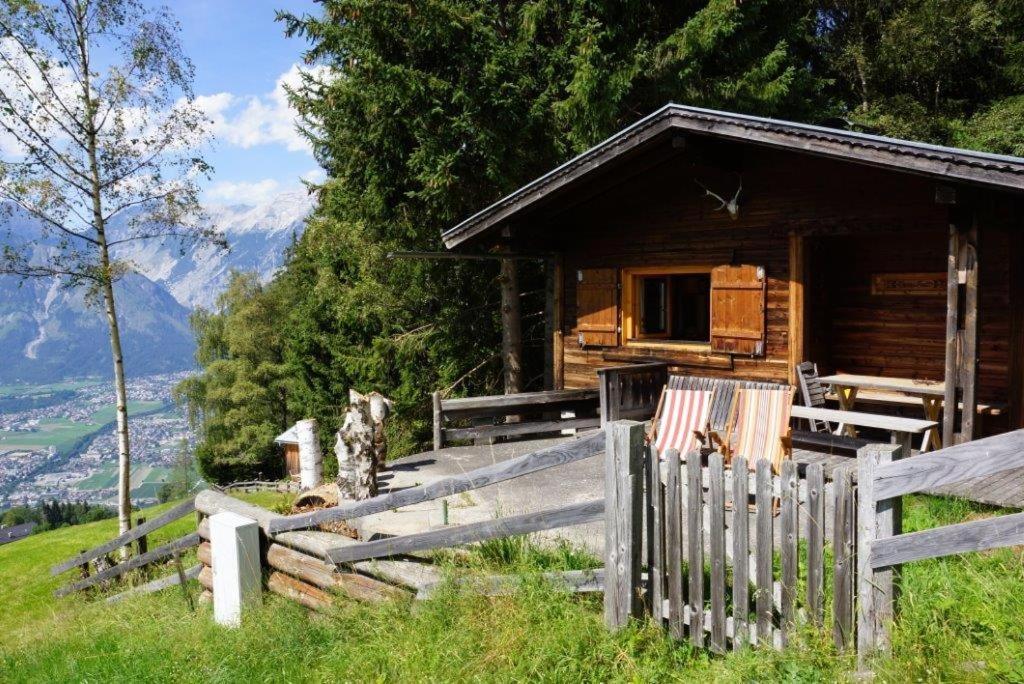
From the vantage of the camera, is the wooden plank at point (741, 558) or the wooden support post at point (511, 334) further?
the wooden support post at point (511, 334)

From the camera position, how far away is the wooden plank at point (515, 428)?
10.1 meters

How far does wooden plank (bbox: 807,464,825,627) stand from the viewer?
3.37 meters

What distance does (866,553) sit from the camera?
321cm

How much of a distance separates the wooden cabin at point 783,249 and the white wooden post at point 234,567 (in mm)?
5858

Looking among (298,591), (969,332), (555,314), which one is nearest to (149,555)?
(298,591)

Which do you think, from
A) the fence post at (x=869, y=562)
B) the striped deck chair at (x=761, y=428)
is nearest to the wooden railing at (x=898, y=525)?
the fence post at (x=869, y=562)

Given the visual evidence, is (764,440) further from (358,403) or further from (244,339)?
(244,339)

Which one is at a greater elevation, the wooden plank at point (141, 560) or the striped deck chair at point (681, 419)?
the striped deck chair at point (681, 419)

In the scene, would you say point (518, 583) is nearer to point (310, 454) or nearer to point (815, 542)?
point (815, 542)

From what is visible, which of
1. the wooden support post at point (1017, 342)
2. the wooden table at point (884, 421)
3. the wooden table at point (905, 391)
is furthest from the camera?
the wooden support post at point (1017, 342)

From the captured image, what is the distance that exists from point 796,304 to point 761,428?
9.45 ft

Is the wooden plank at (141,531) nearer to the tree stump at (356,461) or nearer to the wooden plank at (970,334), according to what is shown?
the tree stump at (356,461)

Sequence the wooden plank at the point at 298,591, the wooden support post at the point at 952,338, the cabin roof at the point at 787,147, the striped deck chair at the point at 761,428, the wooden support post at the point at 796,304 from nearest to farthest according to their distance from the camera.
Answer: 1. the wooden plank at the point at 298,591
2. the cabin roof at the point at 787,147
3. the striped deck chair at the point at 761,428
4. the wooden support post at the point at 952,338
5. the wooden support post at the point at 796,304

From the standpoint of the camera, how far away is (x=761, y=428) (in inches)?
259
